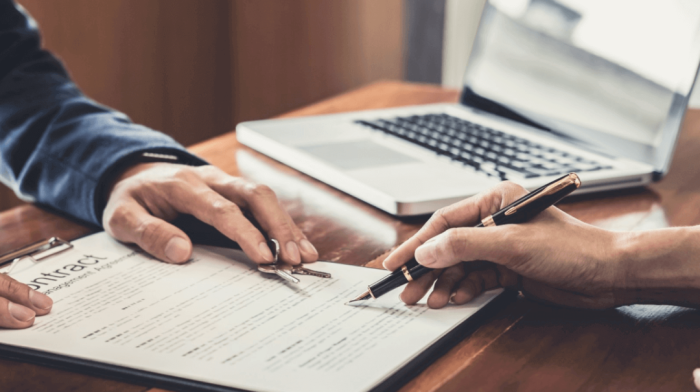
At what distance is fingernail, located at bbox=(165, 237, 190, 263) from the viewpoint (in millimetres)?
603

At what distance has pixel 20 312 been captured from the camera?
1.60 ft

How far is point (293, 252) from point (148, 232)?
14 centimetres

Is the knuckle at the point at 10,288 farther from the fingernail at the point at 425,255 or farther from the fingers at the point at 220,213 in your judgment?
the fingernail at the point at 425,255

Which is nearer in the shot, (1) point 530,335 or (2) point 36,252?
(1) point 530,335

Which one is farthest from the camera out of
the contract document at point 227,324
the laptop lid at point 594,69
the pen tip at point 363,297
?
the laptop lid at point 594,69

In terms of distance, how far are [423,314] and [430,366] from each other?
0.06m

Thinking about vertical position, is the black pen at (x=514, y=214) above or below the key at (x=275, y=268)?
above

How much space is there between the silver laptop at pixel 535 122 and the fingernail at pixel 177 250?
230mm

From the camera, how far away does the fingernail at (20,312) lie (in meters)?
0.49

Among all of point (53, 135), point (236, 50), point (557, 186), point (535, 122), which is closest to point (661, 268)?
point (557, 186)

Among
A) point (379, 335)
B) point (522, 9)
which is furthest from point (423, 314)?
point (522, 9)

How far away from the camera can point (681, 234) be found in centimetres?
52

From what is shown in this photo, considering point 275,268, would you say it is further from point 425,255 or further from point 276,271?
point 425,255

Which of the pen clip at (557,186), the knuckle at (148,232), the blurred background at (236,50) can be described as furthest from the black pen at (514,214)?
the blurred background at (236,50)
